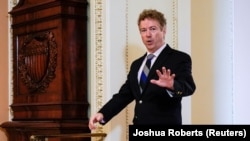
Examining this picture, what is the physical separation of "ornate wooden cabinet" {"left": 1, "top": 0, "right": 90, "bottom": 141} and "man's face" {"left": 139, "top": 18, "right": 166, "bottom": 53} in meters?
0.66

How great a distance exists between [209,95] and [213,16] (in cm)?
60

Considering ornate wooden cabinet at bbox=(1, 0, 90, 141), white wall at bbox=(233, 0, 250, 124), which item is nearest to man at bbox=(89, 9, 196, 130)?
ornate wooden cabinet at bbox=(1, 0, 90, 141)

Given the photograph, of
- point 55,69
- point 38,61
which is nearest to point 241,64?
point 55,69

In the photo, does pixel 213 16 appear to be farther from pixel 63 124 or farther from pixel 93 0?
pixel 63 124

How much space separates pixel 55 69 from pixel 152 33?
33.3 inches

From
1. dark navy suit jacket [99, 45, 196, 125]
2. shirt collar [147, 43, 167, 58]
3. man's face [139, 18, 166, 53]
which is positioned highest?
man's face [139, 18, 166, 53]

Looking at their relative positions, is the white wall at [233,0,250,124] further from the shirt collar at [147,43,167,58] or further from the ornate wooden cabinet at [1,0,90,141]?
the ornate wooden cabinet at [1,0,90,141]

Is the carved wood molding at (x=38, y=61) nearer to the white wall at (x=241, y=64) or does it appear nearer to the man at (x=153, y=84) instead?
the man at (x=153, y=84)

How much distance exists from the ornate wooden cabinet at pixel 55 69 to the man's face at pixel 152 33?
658mm

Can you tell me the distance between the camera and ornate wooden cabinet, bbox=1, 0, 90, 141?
316 centimetres

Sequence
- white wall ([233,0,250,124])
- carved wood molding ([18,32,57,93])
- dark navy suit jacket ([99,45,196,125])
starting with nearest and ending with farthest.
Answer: dark navy suit jacket ([99,45,196,125])
carved wood molding ([18,32,57,93])
white wall ([233,0,250,124])

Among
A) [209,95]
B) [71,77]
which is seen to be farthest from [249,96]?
[71,77]

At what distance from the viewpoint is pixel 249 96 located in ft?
11.6

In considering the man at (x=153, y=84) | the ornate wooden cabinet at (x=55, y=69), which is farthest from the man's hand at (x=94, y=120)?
the ornate wooden cabinet at (x=55, y=69)
